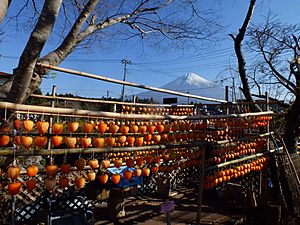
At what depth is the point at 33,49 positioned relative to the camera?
2346 millimetres

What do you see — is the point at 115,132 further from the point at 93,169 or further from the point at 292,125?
the point at 292,125

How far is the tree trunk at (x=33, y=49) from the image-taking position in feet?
7.69

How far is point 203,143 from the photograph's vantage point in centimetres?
352

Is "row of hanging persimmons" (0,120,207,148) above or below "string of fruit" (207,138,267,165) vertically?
above

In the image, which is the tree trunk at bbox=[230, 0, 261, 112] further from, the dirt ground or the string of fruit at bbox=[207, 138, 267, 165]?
the dirt ground

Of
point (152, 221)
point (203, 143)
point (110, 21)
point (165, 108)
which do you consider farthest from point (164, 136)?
point (165, 108)

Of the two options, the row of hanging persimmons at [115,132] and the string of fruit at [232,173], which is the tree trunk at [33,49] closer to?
the row of hanging persimmons at [115,132]

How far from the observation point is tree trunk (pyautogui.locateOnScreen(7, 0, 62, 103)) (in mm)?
2344

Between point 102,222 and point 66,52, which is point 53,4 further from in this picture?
point 102,222

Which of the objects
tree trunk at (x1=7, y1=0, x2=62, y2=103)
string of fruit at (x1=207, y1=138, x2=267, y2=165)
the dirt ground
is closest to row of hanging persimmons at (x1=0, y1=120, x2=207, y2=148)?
tree trunk at (x1=7, y1=0, x2=62, y2=103)

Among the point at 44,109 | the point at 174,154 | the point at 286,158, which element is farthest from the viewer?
the point at 286,158

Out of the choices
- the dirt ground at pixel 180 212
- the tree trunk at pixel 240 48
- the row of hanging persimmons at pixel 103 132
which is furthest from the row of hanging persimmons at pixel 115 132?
the dirt ground at pixel 180 212

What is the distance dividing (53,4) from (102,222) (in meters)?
4.45

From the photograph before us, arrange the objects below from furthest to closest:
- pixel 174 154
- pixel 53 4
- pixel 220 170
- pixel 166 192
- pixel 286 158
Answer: pixel 166 192
pixel 286 158
pixel 220 170
pixel 174 154
pixel 53 4
